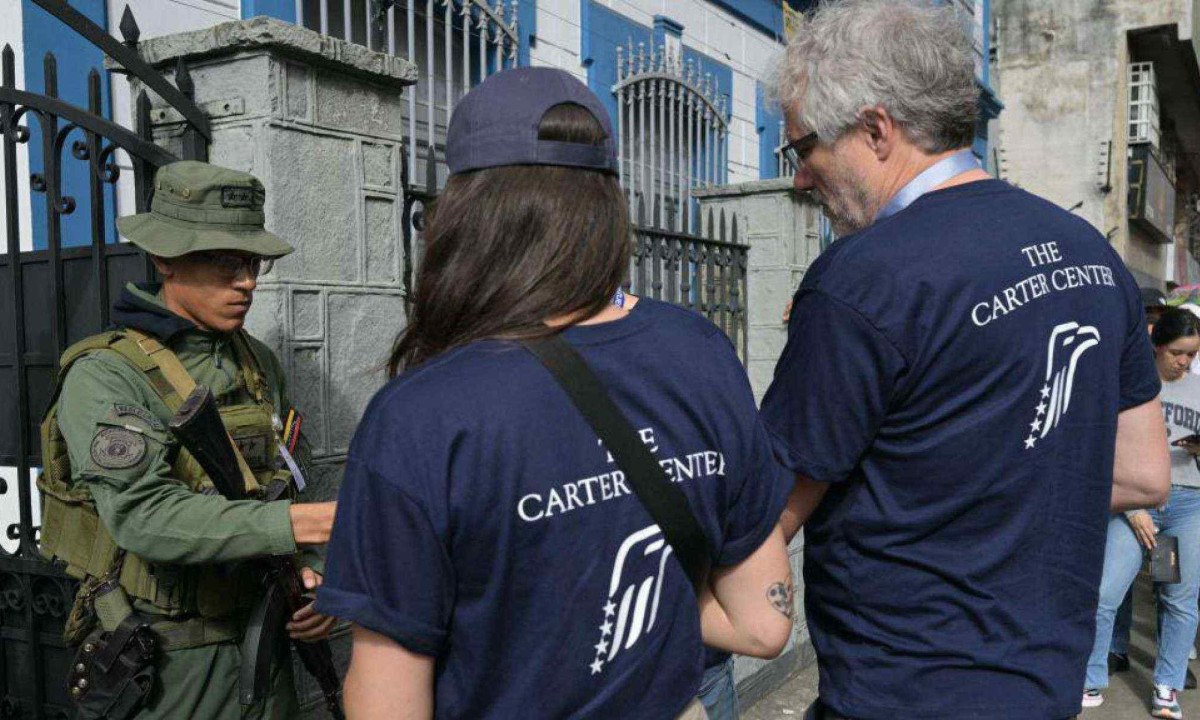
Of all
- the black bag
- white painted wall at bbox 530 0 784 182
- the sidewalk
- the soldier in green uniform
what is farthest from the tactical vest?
white painted wall at bbox 530 0 784 182

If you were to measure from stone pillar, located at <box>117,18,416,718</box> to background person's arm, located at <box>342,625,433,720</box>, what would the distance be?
6.17ft

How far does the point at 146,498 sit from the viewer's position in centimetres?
219

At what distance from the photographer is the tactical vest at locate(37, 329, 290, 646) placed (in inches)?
92.4

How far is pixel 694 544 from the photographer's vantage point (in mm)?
1432

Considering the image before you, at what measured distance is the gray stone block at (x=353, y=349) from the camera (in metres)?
3.19

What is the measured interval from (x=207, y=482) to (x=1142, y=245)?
24.8m

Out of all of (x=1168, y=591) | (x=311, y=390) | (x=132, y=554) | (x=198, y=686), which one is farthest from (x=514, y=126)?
(x=1168, y=591)

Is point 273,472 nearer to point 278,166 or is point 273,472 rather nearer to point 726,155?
point 278,166

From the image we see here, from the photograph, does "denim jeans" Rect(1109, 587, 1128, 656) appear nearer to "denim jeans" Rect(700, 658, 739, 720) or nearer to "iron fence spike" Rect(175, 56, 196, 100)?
"denim jeans" Rect(700, 658, 739, 720)

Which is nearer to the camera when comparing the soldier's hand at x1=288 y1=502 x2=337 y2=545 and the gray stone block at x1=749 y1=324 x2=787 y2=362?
the soldier's hand at x1=288 y1=502 x2=337 y2=545

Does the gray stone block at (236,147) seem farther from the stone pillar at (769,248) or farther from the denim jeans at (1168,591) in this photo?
the denim jeans at (1168,591)

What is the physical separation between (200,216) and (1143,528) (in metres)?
4.54

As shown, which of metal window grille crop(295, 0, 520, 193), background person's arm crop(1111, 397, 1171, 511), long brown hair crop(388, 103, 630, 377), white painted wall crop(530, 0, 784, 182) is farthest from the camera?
white painted wall crop(530, 0, 784, 182)

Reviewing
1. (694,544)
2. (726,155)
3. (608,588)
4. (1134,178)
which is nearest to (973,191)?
(694,544)
